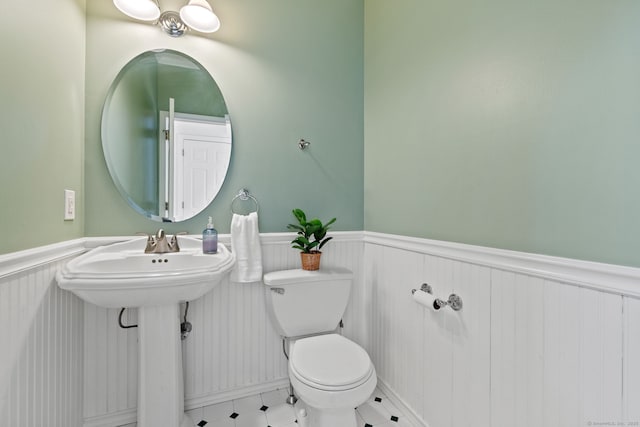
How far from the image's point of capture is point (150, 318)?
115 centimetres

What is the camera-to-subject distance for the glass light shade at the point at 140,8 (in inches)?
50.9

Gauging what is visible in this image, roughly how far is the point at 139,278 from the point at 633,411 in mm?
1491

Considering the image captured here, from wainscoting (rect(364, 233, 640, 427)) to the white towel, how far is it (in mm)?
781

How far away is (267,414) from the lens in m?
1.44

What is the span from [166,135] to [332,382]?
1.47m

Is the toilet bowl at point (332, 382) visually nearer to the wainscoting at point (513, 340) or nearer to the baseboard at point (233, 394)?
the wainscoting at point (513, 340)

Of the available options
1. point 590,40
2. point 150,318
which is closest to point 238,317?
point 150,318

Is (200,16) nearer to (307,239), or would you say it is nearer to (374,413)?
(307,239)

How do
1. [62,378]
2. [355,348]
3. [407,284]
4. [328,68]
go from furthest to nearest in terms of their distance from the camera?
1. [328,68]
2. [407,284]
3. [355,348]
4. [62,378]

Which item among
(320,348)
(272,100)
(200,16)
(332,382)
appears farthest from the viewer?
(272,100)

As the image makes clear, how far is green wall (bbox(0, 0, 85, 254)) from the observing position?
823 millimetres

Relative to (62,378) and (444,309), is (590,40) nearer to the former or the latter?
(444,309)

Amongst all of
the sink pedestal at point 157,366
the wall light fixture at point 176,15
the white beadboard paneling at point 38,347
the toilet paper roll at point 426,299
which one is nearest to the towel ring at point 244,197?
the sink pedestal at point 157,366

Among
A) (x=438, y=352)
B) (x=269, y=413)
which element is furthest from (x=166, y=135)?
(x=438, y=352)
